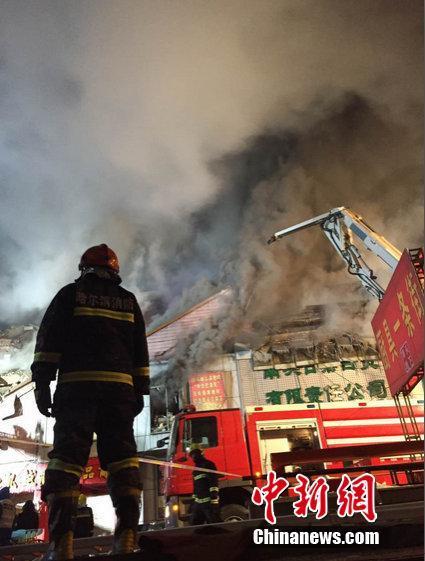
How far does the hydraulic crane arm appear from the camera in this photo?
8117 mm

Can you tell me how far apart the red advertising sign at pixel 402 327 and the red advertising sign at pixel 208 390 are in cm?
958

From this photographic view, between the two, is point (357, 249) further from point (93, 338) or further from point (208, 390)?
point (208, 390)

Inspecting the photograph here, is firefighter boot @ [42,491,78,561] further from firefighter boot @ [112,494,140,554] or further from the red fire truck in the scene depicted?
the red fire truck

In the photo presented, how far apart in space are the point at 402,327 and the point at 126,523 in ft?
17.3

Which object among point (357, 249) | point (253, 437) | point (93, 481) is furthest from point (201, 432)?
point (93, 481)

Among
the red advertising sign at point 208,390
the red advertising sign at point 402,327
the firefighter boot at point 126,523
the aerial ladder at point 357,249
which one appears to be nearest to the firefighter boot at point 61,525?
the firefighter boot at point 126,523

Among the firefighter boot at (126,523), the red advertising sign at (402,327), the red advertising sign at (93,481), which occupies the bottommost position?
the firefighter boot at (126,523)

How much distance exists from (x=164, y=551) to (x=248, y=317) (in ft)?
47.9

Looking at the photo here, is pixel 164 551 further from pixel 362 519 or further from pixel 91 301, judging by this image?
pixel 91 301

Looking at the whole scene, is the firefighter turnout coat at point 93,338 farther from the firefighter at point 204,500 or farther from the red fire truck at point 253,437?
the red fire truck at point 253,437

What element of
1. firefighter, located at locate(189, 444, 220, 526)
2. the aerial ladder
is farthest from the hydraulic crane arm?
firefighter, located at locate(189, 444, 220, 526)

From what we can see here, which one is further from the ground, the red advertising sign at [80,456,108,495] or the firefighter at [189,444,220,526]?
the red advertising sign at [80,456,108,495]

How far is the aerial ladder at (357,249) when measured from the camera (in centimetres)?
787

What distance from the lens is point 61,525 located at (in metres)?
2.12
